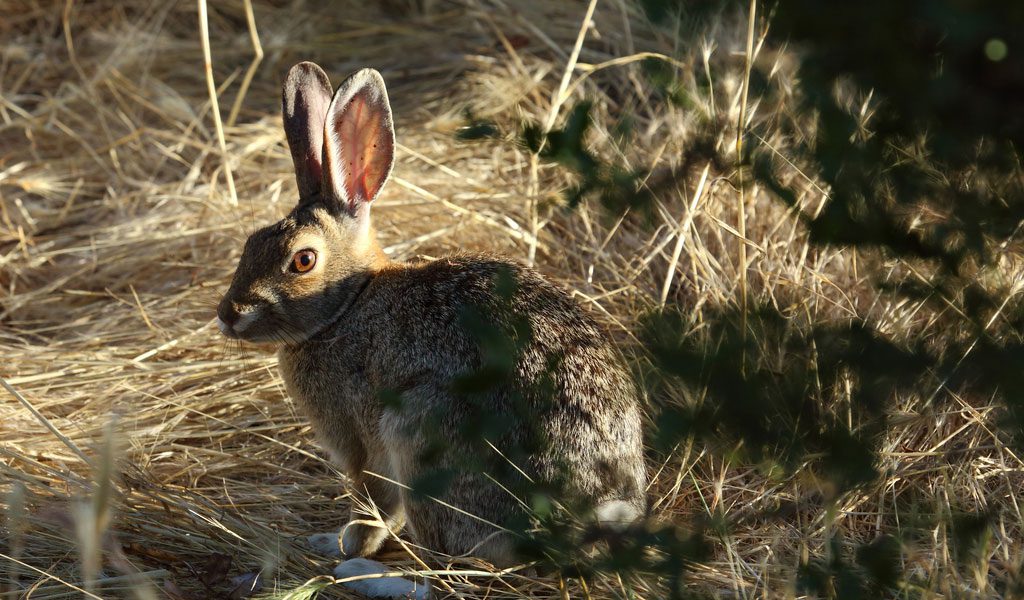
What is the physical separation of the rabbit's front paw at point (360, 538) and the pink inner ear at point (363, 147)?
1.06 metres

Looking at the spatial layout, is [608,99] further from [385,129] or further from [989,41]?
[989,41]

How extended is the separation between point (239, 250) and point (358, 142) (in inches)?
59.1

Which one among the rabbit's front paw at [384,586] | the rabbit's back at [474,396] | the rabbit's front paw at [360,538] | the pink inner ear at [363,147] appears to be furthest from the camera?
the pink inner ear at [363,147]

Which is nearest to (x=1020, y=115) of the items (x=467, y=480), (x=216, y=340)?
(x=467, y=480)

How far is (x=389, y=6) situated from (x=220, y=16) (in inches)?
42.7

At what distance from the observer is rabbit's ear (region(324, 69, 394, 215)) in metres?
3.70

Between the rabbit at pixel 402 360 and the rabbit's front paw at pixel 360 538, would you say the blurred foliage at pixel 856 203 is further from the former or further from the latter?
the rabbit's front paw at pixel 360 538

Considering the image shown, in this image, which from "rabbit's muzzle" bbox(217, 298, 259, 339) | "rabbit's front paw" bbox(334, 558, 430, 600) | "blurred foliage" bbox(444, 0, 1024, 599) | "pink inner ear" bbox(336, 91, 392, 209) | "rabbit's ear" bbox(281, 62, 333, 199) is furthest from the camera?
"rabbit's ear" bbox(281, 62, 333, 199)

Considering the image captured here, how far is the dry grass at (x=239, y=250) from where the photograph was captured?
124 inches

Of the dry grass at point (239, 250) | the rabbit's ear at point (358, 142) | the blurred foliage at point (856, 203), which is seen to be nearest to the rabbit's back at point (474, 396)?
the dry grass at point (239, 250)

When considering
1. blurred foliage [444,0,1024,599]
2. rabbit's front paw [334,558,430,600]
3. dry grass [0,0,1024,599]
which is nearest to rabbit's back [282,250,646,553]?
rabbit's front paw [334,558,430,600]

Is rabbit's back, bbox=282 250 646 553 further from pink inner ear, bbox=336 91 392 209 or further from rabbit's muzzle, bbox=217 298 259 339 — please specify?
pink inner ear, bbox=336 91 392 209

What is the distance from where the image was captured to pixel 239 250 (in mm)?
5082

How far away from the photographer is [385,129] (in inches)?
148
